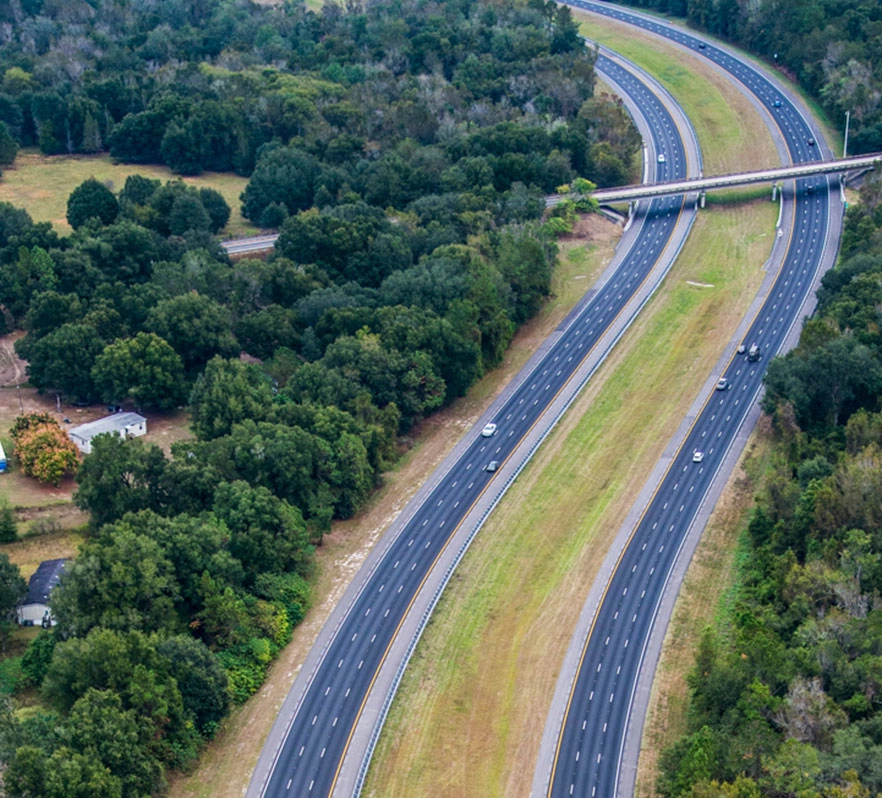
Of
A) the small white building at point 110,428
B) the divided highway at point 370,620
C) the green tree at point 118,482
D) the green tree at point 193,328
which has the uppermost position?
the green tree at point 193,328

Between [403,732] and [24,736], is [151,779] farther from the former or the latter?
[403,732]

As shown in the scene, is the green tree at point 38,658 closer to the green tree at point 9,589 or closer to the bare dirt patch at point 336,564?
the green tree at point 9,589

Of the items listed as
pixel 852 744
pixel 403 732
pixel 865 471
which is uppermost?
pixel 865 471

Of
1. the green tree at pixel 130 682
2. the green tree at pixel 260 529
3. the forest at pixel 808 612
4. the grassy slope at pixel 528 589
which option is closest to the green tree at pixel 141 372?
the green tree at pixel 260 529

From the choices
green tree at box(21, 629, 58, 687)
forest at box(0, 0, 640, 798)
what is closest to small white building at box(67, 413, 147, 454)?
forest at box(0, 0, 640, 798)

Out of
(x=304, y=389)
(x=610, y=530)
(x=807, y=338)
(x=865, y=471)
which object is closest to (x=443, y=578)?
(x=610, y=530)
